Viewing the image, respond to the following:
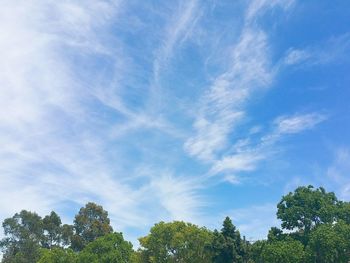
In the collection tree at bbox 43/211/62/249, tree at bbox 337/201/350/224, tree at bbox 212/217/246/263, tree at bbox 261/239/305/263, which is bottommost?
tree at bbox 261/239/305/263

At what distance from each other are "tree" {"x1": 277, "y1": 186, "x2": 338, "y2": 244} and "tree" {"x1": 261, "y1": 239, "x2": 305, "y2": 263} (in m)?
3.34

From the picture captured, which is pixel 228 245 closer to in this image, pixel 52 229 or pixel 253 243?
pixel 253 243

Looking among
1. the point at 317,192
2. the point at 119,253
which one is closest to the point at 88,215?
the point at 119,253

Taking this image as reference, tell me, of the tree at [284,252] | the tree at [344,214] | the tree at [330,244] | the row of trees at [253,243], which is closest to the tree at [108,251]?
the row of trees at [253,243]

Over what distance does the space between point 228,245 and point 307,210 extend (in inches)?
368

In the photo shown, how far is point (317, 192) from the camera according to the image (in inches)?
1795

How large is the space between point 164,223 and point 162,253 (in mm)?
3895

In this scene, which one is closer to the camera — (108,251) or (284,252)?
(284,252)

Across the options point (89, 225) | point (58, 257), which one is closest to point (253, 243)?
point (58, 257)

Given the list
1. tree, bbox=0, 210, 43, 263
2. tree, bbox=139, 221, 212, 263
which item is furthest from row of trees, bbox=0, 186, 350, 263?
tree, bbox=0, 210, 43, 263

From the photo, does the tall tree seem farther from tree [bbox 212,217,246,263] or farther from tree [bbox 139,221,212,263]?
tree [bbox 212,217,246,263]

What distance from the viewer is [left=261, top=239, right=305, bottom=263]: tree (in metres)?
39.9

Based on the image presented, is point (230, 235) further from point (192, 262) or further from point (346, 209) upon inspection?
point (346, 209)

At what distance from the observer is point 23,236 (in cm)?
6700
